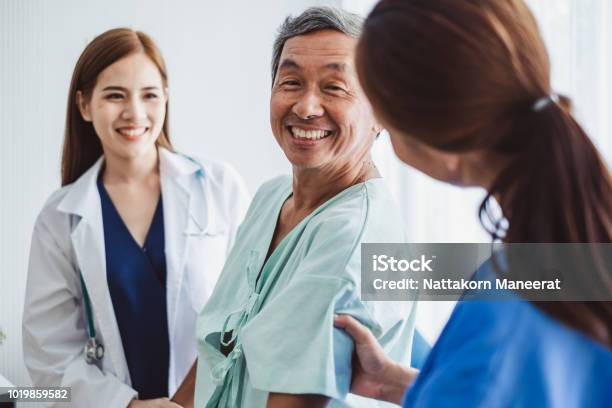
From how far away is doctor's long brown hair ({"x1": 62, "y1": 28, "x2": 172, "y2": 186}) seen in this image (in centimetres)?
180

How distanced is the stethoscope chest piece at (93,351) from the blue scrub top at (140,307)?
0.19 ft

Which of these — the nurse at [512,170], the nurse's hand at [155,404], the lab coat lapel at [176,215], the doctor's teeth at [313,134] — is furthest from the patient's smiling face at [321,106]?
the lab coat lapel at [176,215]

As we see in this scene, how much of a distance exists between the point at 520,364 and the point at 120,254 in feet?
4.37

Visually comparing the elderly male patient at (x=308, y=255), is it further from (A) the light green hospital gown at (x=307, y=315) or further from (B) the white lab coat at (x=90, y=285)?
(B) the white lab coat at (x=90, y=285)

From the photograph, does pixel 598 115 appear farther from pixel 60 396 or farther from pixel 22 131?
pixel 22 131

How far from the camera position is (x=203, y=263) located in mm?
1851

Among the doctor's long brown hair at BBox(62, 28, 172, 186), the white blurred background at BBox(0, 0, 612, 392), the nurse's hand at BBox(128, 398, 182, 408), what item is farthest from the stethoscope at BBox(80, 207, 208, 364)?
the white blurred background at BBox(0, 0, 612, 392)

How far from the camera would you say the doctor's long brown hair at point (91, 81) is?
1800 mm

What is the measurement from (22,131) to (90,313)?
94 cm

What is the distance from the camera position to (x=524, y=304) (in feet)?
2.06

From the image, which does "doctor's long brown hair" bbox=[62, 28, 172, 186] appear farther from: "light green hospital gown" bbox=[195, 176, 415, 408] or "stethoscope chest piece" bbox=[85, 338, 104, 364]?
"light green hospital gown" bbox=[195, 176, 415, 408]

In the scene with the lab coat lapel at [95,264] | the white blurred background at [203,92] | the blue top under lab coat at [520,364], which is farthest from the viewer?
the white blurred background at [203,92]

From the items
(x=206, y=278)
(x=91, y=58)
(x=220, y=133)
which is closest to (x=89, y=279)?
(x=206, y=278)

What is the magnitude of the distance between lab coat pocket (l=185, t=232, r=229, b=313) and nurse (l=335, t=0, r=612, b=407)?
121 centimetres
